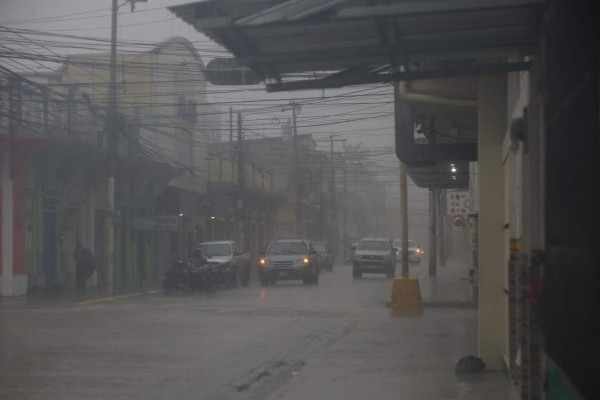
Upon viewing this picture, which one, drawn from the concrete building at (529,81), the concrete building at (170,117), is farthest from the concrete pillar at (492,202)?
the concrete building at (170,117)

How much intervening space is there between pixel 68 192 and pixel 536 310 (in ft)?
104

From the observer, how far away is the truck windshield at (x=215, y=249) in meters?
→ 37.1

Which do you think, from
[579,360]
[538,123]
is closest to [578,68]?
[538,123]

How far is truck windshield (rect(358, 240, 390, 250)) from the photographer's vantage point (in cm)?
4491

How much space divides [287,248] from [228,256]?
9.81 ft

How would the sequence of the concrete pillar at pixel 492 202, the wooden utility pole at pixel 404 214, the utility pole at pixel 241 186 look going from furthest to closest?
the utility pole at pixel 241 186 < the wooden utility pole at pixel 404 214 < the concrete pillar at pixel 492 202

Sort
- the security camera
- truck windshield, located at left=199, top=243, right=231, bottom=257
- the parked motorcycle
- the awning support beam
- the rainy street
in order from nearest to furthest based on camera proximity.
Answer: the awning support beam → the rainy street → the security camera → the parked motorcycle → truck windshield, located at left=199, top=243, right=231, bottom=257

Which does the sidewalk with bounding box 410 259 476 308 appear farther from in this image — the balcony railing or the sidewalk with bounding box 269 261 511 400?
the balcony railing

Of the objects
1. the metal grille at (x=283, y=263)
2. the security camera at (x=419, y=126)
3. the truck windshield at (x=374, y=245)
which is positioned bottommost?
the metal grille at (x=283, y=263)

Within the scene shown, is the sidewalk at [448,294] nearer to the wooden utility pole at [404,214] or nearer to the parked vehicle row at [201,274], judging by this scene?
the wooden utility pole at [404,214]

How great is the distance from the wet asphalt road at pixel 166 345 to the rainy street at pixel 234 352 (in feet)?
0.06

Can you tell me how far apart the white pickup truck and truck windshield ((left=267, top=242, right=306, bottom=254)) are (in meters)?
1.21

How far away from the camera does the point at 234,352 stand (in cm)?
1475

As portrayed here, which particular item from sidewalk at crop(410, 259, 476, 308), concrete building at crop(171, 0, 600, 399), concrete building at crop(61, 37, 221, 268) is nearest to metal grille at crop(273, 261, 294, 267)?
concrete building at crop(61, 37, 221, 268)
